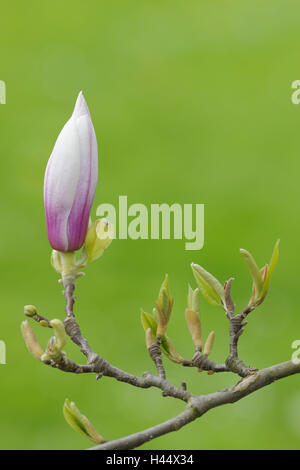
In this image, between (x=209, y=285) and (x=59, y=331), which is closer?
(x=59, y=331)

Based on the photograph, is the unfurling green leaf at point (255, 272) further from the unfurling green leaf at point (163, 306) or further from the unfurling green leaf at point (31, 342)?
the unfurling green leaf at point (31, 342)

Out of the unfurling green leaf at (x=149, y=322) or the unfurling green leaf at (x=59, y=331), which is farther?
the unfurling green leaf at (x=149, y=322)

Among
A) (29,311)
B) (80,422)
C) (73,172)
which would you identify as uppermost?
(73,172)

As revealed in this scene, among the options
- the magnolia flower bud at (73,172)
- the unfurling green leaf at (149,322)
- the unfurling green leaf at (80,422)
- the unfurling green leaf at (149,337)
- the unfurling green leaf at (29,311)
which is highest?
the magnolia flower bud at (73,172)

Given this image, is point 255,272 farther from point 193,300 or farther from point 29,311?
point 29,311

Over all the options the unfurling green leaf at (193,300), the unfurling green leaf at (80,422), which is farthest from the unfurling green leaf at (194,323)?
the unfurling green leaf at (80,422)

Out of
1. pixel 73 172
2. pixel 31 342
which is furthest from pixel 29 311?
pixel 73 172

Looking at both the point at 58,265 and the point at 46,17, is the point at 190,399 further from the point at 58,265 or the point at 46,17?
the point at 46,17
